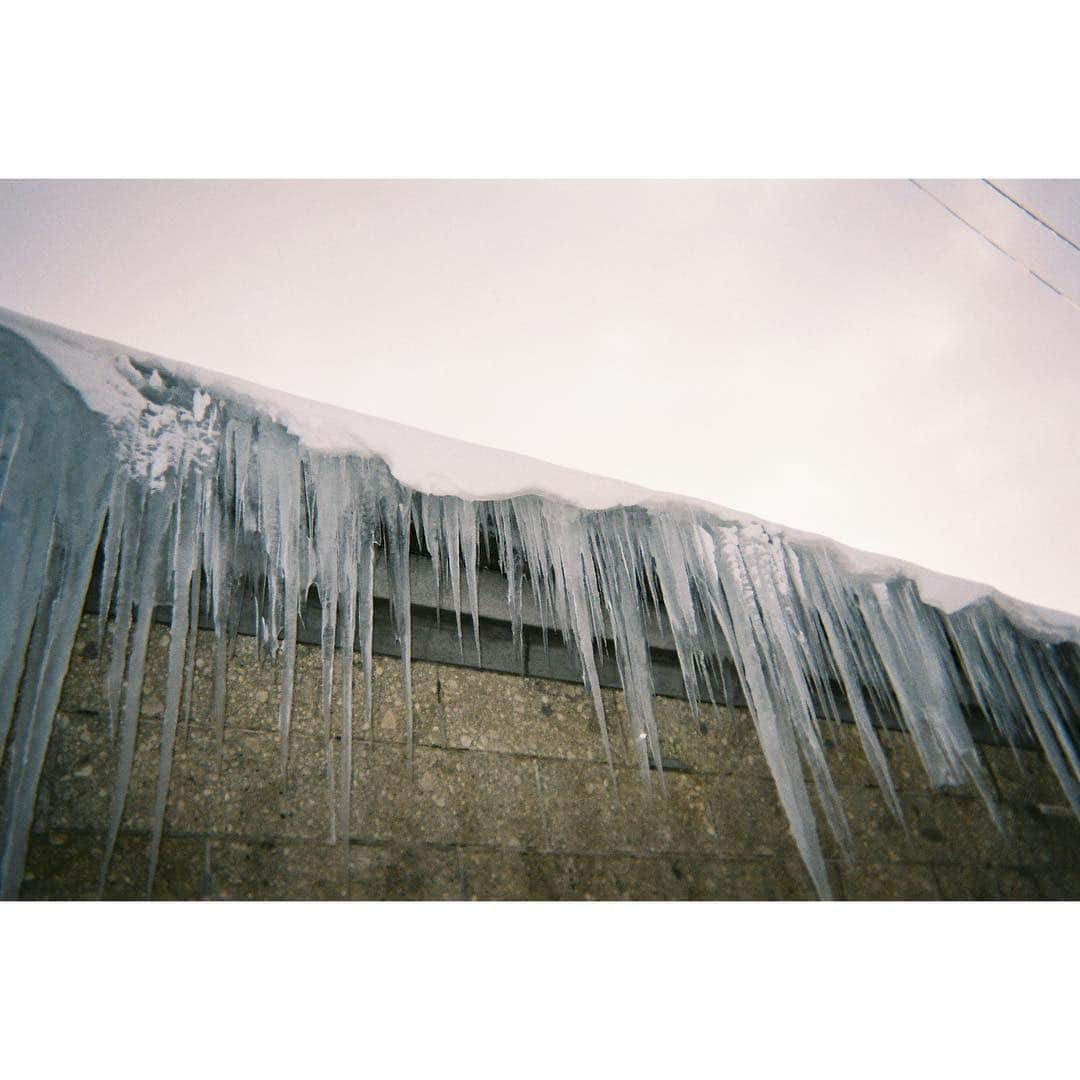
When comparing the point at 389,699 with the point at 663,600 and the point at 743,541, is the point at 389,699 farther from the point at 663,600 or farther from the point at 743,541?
the point at 743,541

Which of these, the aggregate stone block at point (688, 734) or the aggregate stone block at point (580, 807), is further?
the aggregate stone block at point (688, 734)

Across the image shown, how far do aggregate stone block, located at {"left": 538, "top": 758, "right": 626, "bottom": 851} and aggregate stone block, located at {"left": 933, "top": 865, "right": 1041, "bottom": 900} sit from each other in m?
1.88

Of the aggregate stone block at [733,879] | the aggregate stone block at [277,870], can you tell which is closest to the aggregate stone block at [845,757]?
the aggregate stone block at [733,879]

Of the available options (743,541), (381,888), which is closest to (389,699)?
(381,888)

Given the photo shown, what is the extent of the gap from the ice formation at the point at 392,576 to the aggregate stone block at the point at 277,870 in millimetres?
153

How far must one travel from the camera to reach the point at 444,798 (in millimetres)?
2430

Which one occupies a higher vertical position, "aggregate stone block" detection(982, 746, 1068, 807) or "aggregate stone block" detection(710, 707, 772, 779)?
"aggregate stone block" detection(710, 707, 772, 779)

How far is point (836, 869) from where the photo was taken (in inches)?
113

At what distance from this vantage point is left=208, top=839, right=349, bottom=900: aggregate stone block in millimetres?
2035

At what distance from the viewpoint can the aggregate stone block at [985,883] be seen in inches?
119

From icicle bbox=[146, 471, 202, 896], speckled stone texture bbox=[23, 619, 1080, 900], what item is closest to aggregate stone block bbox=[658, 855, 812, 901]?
speckled stone texture bbox=[23, 619, 1080, 900]

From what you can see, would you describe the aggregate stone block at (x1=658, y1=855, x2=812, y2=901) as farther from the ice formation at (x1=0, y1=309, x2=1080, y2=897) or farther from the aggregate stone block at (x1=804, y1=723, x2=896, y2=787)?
the aggregate stone block at (x1=804, y1=723, x2=896, y2=787)

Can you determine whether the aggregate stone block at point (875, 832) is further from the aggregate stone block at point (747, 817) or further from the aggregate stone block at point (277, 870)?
the aggregate stone block at point (277, 870)
